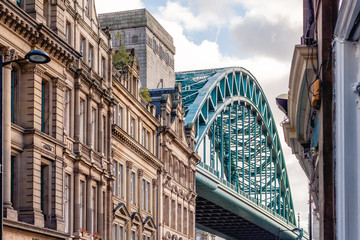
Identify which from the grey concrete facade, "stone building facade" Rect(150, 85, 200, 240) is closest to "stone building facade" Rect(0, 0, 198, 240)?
"stone building facade" Rect(150, 85, 200, 240)

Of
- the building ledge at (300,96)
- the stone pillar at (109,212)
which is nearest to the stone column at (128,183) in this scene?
the stone pillar at (109,212)

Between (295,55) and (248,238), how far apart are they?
5764 inches

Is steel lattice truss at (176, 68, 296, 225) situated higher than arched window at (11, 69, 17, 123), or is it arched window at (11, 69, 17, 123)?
steel lattice truss at (176, 68, 296, 225)

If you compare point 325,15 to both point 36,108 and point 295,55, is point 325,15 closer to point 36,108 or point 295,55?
point 295,55

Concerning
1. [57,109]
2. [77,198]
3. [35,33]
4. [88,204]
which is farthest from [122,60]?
[35,33]

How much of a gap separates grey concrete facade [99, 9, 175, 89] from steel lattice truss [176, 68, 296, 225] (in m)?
14.5

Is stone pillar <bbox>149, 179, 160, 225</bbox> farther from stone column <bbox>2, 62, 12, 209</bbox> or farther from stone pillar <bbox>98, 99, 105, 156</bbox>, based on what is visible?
stone column <bbox>2, 62, 12, 209</bbox>

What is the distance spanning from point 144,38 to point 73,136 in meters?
33.8

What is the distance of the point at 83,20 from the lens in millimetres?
49656

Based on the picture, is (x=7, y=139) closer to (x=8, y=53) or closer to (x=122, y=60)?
(x=8, y=53)

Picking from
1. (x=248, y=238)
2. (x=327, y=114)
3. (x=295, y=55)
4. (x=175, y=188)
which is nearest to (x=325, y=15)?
(x=327, y=114)

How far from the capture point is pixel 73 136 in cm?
4719

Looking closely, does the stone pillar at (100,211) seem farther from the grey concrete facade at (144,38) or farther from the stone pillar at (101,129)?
the grey concrete facade at (144,38)

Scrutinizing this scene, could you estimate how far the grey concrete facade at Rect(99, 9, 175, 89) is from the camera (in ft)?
262
